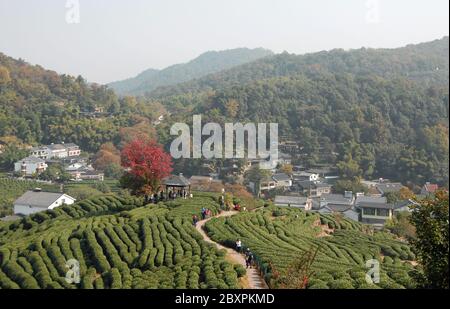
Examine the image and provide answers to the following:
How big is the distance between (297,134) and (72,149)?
30.6 metres

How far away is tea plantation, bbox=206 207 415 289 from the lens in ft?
47.8

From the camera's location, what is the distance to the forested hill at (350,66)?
114 metres

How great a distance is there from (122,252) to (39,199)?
23317 millimetres

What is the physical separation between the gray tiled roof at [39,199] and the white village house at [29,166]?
2327 cm

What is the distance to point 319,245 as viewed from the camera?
19516 mm

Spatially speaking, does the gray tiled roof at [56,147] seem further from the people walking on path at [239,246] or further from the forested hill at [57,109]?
the people walking on path at [239,246]

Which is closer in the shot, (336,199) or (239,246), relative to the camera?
(239,246)

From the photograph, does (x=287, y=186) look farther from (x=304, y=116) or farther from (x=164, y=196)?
(x=164, y=196)

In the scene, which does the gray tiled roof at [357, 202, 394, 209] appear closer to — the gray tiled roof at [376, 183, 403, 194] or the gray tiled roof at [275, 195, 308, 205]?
the gray tiled roof at [275, 195, 308, 205]

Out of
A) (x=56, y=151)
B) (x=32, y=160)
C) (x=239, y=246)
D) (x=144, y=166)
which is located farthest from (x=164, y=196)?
(x=56, y=151)

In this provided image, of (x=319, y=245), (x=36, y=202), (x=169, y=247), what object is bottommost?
(x=36, y=202)

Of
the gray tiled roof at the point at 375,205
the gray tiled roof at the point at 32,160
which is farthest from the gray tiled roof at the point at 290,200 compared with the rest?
the gray tiled roof at the point at 32,160

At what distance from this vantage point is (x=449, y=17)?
7.79 meters

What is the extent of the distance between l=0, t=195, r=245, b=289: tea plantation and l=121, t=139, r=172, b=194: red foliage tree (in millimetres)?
1056
